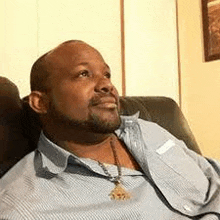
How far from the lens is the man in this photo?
3.15ft

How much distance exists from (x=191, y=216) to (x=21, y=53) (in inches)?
42.2

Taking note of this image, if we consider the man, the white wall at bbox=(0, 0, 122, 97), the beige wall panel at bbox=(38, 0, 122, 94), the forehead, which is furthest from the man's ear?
the beige wall panel at bbox=(38, 0, 122, 94)

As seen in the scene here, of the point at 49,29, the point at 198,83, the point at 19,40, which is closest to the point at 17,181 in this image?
the point at 19,40

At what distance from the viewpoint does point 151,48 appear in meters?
2.31

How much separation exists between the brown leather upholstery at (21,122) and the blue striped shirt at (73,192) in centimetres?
6

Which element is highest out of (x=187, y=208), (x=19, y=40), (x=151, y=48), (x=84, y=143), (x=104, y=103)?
(x=151, y=48)

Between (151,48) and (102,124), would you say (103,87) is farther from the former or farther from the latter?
(151,48)

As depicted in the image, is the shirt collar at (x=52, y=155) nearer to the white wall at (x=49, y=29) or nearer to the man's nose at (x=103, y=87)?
the man's nose at (x=103, y=87)

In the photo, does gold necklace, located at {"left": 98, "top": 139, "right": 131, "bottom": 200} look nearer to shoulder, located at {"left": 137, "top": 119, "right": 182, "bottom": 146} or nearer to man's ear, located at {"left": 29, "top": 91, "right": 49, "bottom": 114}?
shoulder, located at {"left": 137, "top": 119, "right": 182, "bottom": 146}

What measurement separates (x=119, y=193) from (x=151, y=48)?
1.47 meters

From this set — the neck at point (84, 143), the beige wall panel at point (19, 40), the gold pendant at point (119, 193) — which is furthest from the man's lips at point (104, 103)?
the beige wall panel at point (19, 40)

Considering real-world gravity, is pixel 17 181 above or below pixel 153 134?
below

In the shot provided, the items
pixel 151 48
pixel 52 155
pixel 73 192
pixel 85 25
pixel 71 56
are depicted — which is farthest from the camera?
pixel 151 48

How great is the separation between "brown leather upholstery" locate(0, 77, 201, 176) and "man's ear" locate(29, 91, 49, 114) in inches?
1.5
